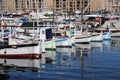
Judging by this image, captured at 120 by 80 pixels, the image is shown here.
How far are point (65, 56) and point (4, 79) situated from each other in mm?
14231

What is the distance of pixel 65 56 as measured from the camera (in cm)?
4078

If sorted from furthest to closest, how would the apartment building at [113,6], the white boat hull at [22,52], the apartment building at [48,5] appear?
the apartment building at [113,6], the apartment building at [48,5], the white boat hull at [22,52]

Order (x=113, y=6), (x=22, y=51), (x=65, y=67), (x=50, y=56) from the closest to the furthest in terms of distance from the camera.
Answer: (x=65, y=67), (x=22, y=51), (x=50, y=56), (x=113, y=6)

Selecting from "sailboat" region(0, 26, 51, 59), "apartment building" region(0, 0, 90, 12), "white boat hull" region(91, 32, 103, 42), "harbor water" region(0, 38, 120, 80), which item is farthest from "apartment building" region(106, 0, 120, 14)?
"sailboat" region(0, 26, 51, 59)

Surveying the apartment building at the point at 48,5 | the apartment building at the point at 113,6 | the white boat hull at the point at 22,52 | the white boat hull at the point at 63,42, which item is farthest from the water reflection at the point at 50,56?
the apartment building at the point at 113,6

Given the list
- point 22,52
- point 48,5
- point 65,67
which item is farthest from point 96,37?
point 48,5

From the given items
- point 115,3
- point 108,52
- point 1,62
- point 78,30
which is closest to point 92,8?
point 115,3

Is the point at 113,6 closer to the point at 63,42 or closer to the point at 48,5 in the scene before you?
the point at 48,5

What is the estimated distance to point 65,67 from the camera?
108 feet

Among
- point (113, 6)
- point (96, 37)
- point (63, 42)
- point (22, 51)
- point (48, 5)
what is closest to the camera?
point (22, 51)

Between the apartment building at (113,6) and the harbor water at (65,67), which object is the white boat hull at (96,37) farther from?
the apartment building at (113,6)

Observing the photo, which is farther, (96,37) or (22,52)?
(96,37)

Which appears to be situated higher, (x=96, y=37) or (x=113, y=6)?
(x=113, y=6)

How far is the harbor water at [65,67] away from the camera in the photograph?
93.8ft
